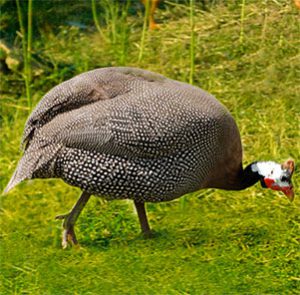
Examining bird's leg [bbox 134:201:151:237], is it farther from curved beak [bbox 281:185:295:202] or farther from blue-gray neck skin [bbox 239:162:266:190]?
curved beak [bbox 281:185:295:202]

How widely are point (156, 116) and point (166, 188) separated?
28cm

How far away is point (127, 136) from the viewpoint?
3510mm

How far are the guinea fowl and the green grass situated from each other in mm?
317

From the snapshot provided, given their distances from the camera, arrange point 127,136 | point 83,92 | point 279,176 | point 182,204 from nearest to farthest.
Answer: point 127,136
point 83,92
point 279,176
point 182,204

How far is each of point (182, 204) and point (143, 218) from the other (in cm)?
33

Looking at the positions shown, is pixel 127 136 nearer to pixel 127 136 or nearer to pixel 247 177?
pixel 127 136

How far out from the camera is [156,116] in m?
3.52

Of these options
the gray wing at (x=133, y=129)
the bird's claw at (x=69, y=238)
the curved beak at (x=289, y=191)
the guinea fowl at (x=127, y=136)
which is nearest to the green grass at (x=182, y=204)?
the bird's claw at (x=69, y=238)

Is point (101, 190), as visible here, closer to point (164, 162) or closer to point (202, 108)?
point (164, 162)

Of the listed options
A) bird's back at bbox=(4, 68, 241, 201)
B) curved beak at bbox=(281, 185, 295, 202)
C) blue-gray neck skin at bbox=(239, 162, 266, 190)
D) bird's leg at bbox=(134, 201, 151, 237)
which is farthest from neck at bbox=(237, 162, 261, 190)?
bird's leg at bbox=(134, 201, 151, 237)

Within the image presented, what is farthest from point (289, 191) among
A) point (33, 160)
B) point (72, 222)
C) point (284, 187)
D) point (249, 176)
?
point (33, 160)

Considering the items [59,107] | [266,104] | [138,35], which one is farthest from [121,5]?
[59,107]

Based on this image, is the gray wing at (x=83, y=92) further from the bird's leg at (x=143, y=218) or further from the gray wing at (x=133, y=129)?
the bird's leg at (x=143, y=218)

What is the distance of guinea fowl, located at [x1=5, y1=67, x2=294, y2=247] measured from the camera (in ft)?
11.6
